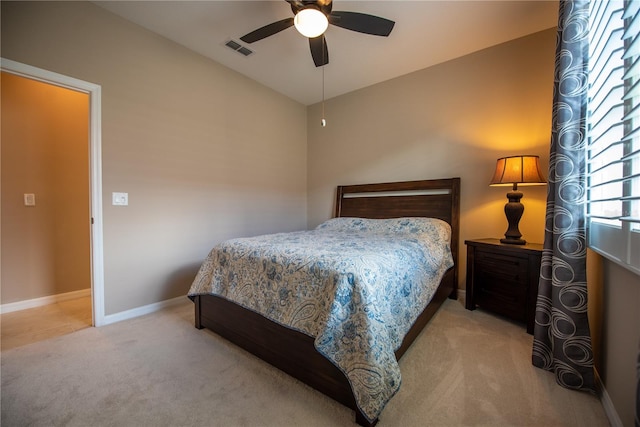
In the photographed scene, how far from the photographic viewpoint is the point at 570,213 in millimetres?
1439

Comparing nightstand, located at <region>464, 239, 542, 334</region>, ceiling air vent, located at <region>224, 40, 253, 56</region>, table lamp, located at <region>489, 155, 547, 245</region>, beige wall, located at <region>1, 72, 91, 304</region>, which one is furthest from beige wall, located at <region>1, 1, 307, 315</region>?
table lamp, located at <region>489, 155, 547, 245</region>

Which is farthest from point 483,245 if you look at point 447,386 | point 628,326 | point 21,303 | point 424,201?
point 21,303

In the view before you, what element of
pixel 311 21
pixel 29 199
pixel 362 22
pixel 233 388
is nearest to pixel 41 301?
pixel 29 199

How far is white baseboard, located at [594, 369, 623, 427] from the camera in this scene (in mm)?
1143

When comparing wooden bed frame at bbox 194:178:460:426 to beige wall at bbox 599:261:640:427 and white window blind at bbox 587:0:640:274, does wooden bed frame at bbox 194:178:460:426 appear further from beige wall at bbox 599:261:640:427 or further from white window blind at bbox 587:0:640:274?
white window blind at bbox 587:0:640:274

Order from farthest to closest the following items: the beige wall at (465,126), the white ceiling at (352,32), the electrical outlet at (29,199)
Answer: the electrical outlet at (29,199)
the beige wall at (465,126)
the white ceiling at (352,32)

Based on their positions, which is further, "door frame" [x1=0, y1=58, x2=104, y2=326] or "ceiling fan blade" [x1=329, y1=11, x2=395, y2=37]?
"door frame" [x1=0, y1=58, x2=104, y2=326]

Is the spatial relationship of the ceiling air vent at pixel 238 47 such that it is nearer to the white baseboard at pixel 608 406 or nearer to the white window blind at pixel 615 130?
the white window blind at pixel 615 130

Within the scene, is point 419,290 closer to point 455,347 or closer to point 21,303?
point 455,347

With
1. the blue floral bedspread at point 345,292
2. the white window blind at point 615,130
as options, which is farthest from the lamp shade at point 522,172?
the blue floral bedspread at point 345,292

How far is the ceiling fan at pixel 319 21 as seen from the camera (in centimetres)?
173

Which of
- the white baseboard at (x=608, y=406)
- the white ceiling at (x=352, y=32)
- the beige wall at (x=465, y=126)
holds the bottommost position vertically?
the white baseboard at (x=608, y=406)

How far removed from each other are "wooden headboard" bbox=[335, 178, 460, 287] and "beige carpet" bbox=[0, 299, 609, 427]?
1.38 metres

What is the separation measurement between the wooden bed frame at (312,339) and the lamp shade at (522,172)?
61cm
